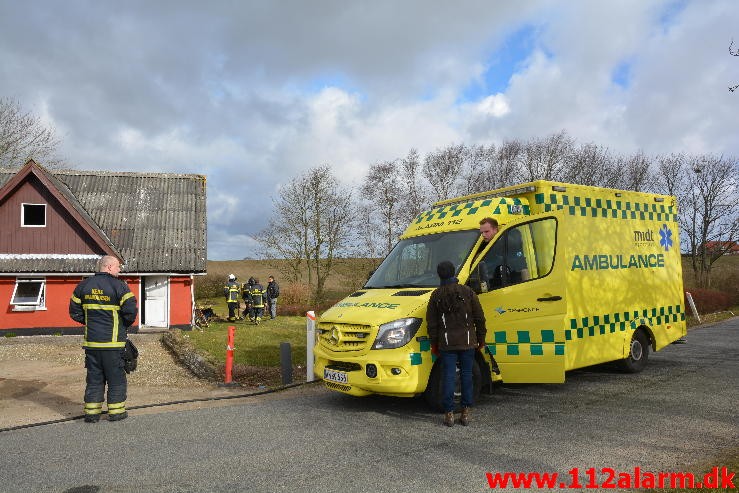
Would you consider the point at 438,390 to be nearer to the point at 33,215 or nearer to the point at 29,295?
the point at 29,295

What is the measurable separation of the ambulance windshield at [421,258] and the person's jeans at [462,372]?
3.50 ft

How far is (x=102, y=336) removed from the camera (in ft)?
21.3

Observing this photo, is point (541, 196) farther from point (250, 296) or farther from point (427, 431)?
point (250, 296)

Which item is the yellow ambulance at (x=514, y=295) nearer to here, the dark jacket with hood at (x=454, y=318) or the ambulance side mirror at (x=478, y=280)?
the ambulance side mirror at (x=478, y=280)

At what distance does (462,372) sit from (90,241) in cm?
1822

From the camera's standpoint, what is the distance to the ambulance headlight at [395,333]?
6.15 metres

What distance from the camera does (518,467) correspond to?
15.0 ft

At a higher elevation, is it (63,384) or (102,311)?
(102,311)

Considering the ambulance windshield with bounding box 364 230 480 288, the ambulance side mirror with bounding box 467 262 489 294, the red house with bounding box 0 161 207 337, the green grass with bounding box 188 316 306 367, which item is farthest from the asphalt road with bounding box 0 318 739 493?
the red house with bounding box 0 161 207 337

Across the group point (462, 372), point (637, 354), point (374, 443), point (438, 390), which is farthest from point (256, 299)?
point (374, 443)

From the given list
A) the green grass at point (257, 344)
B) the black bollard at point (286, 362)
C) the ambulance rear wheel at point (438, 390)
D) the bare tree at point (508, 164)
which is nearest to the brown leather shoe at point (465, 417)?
the ambulance rear wheel at point (438, 390)

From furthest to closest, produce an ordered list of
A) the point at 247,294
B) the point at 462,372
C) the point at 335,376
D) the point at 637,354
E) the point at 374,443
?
1. the point at 247,294
2. the point at 637,354
3. the point at 335,376
4. the point at 462,372
5. the point at 374,443

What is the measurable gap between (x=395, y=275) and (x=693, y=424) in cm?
384

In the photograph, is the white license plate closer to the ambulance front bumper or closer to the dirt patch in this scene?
the ambulance front bumper
